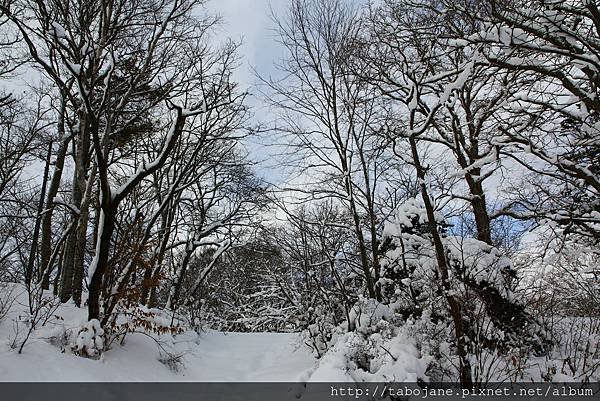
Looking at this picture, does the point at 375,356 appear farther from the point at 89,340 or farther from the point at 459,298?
the point at 89,340

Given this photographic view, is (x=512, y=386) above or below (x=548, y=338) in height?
below

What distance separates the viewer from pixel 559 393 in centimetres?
457

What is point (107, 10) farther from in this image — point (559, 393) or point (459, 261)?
point (559, 393)

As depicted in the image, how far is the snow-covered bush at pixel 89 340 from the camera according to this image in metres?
4.89

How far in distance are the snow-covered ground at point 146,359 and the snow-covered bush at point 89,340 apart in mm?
128

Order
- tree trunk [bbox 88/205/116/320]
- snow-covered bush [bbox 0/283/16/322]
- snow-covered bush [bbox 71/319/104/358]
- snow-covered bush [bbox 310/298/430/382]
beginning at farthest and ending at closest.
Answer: snow-covered bush [bbox 0/283/16/322] < tree trunk [bbox 88/205/116/320] < snow-covered bush [bbox 71/319/104/358] < snow-covered bush [bbox 310/298/430/382]

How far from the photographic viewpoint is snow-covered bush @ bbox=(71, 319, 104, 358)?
4.89m

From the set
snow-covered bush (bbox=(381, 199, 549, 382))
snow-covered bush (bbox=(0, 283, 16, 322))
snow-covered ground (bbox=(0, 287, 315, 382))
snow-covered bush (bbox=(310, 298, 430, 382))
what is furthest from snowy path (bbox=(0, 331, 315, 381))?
snow-covered bush (bbox=(381, 199, 549, 382))

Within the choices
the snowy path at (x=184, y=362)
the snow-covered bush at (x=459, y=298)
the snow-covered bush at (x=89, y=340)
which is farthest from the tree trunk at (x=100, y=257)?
the snow-covered bush at (x=459, y=298)

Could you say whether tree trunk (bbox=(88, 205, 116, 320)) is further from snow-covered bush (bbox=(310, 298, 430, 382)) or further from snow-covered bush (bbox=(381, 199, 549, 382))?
snow-covered bush (bbox=(381, 199, 549, 382))

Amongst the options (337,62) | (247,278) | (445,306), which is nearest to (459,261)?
(445,306)

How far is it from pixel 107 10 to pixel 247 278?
14.8 metres

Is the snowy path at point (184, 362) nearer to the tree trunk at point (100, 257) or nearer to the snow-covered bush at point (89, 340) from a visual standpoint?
the snow-covered bush at point (89, 340)

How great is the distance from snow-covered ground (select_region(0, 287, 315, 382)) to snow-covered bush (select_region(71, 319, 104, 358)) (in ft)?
0.42
